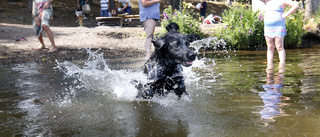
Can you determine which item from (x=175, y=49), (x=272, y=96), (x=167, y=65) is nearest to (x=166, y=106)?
(x=167, y=65)

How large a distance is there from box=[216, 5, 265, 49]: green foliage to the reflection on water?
555cm

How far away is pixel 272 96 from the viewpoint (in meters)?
4.41

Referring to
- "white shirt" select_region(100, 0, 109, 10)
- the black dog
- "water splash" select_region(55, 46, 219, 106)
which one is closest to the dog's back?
the black dog

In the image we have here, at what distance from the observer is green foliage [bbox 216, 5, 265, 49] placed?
1193 centimetres

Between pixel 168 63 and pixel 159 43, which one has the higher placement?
pixel 159 43

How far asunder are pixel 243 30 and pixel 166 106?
340 inches

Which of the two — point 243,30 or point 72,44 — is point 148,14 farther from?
point 72,44

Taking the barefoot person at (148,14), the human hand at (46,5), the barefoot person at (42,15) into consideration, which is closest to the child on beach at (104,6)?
the barefoot person at (42,15)

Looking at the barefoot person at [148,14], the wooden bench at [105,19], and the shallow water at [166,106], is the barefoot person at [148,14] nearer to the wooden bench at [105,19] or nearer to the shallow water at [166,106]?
the shallow water at [166,106]

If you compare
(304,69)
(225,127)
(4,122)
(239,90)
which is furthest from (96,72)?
(304,69)

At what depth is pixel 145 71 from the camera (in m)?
4.73

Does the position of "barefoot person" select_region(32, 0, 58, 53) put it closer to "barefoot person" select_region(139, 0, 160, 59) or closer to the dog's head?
"barefoot person" select_region(139, 0, 160, 59)

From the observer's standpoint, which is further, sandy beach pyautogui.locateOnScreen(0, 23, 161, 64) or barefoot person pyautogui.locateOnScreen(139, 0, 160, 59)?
sandy beach pyautogui.locateOnScreen(0, 23, 161, 64)

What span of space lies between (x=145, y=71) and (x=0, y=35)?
1058 centimetres
